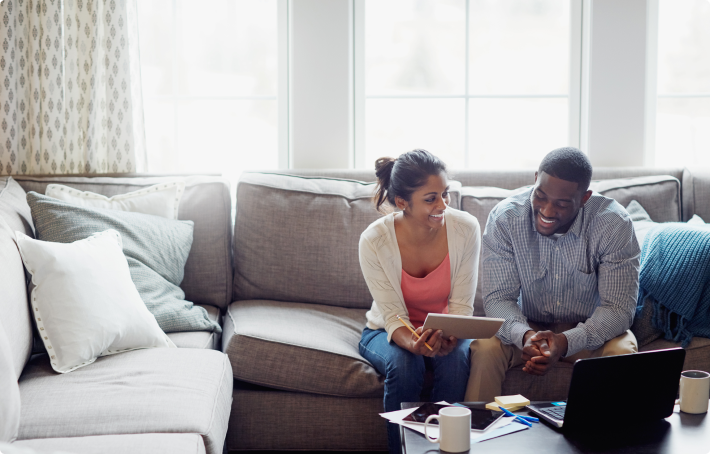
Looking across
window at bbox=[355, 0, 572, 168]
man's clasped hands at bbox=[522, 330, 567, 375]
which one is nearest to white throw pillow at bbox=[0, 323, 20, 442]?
man's clasped hands at bbox=[522, 330, 567, 375]

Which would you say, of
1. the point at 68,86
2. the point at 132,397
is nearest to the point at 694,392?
the point at 132,397

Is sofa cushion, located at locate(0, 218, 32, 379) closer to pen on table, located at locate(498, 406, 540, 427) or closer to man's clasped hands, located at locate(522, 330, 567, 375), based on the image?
pen on table, located at locate(498, 406, 540, 427)

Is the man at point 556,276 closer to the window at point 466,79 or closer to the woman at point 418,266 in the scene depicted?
the woman at point 418,266

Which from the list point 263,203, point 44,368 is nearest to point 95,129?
point 263,203

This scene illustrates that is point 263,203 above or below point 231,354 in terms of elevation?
above

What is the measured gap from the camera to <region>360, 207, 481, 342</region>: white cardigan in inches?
79.2

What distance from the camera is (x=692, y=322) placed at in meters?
2.04

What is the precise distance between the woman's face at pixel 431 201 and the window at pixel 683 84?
1632 mm

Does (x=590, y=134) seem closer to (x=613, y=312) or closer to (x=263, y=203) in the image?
(x=613, y=312)

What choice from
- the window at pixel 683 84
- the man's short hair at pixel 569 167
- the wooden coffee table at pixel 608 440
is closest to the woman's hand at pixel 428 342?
the wooden coffee table at pixel 608 440

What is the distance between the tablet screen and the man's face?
715 millimetres

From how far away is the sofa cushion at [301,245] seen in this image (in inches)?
95.3

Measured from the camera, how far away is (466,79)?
304cm

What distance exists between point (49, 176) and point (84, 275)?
96cm
